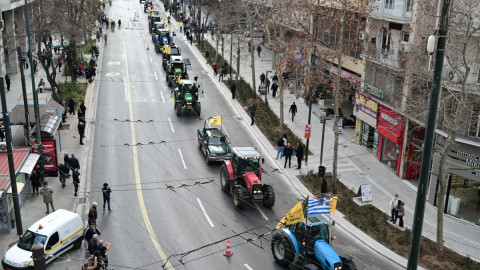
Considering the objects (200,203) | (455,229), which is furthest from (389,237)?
(200,203)

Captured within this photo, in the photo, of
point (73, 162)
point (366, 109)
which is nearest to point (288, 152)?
point (366, 109)

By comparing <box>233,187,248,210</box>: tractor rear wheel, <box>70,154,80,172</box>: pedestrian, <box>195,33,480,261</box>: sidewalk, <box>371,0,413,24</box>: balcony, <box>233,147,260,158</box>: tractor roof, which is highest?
<box>371,0,413,24</box>: balcony

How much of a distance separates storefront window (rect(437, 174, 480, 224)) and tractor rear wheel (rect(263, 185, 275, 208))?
9244 mm

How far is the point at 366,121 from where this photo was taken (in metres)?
33.6

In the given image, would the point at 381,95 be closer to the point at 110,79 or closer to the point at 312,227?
the point at 312,227

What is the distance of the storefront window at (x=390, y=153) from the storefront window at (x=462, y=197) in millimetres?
5019

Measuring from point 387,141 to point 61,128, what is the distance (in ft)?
71.3

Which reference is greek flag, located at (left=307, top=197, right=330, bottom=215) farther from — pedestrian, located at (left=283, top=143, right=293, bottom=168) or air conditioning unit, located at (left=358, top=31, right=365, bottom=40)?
air conditioning unit, located at (left=358, top=31, right=365, bottom=40)

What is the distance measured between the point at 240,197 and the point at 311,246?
247 inches

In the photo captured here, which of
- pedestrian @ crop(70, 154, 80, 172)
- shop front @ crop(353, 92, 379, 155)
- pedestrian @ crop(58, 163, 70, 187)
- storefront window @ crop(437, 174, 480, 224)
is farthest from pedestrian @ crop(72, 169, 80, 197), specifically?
storefront window @ crop(437, 174, 480, 224)

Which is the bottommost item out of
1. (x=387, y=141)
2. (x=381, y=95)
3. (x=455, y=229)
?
(x=455, y=229)

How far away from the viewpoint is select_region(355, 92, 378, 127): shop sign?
3253 centimetres

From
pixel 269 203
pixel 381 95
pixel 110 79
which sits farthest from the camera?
pixel 110 79

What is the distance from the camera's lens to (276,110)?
4125 cm
